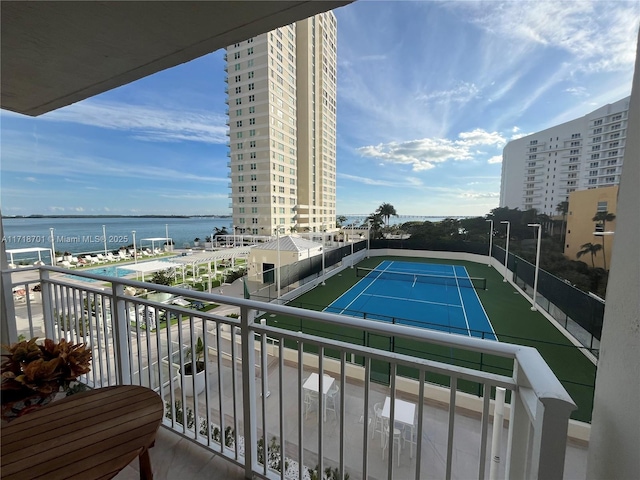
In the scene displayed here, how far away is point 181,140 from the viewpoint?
3469 cm

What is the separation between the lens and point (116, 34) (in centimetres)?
122

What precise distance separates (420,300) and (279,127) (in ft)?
80.0

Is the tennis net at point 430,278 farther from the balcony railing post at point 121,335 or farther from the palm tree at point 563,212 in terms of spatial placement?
the balcony railing post at point 121,335

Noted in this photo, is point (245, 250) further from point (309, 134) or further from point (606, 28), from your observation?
point (309, 134)

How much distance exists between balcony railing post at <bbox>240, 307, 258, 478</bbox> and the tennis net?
14546 millimetres

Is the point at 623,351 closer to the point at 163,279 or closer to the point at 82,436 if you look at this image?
the point at 82,436

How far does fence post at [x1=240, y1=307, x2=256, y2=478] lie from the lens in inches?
48.5

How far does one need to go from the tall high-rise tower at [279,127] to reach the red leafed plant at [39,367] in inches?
1048

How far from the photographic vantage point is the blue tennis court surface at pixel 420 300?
1060 centimetres

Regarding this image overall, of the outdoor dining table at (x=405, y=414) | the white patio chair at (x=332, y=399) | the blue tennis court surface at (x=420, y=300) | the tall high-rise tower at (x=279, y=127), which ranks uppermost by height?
the tall high-rise tower at (x=279, y=127)

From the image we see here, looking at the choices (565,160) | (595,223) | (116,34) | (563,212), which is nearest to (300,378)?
(116,34)

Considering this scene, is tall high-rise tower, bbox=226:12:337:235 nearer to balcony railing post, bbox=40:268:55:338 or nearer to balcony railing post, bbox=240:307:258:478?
balcony railing post, bbox=40:268:55:338

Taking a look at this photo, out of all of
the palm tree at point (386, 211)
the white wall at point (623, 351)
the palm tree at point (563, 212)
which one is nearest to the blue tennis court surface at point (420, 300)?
the palm tree at point (563, 212)

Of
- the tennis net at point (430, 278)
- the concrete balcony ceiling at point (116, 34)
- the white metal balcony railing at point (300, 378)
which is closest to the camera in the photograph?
the white metal balcony railing at point (300, 378)
